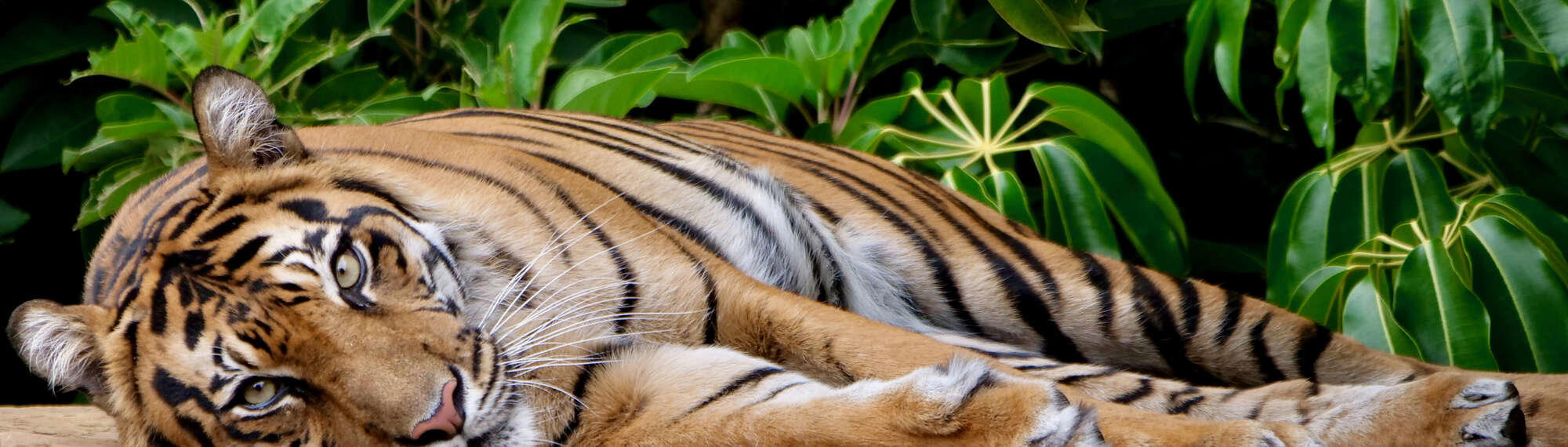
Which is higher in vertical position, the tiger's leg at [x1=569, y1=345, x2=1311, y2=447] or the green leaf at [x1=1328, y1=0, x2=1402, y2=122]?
the green leaf at [x1=1328, y1=0, x2=1402, y2=122]

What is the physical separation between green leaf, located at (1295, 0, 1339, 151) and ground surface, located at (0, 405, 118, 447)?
214 centimetres

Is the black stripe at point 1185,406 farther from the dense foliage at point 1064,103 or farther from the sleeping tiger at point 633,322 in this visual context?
the dense foliage at point 1064,103

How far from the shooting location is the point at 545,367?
174cm

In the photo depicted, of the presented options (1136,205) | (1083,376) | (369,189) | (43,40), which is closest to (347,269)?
(369,189)

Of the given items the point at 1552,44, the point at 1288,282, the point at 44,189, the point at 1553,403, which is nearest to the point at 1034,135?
the point at 1288,282

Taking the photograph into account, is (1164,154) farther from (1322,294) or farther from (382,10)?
(382,10)

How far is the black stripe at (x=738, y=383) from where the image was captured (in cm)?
163

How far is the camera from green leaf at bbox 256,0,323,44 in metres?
2.89

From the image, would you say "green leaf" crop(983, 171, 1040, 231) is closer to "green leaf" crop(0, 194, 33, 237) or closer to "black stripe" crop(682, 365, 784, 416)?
"black stripe" crop(682, 365, 784, 416)

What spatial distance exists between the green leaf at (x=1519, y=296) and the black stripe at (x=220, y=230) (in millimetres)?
2118

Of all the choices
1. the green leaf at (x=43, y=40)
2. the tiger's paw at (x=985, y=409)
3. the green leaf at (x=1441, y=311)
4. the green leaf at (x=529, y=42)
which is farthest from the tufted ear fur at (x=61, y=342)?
the green leaf at (x=1441, y=311)

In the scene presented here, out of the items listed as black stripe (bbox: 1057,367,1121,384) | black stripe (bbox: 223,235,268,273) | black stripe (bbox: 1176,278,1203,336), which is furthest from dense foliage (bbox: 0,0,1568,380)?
black stripe (bbox: 223,235,268,273)

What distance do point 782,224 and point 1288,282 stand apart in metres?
1.18

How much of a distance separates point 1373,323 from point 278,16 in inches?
97.0
